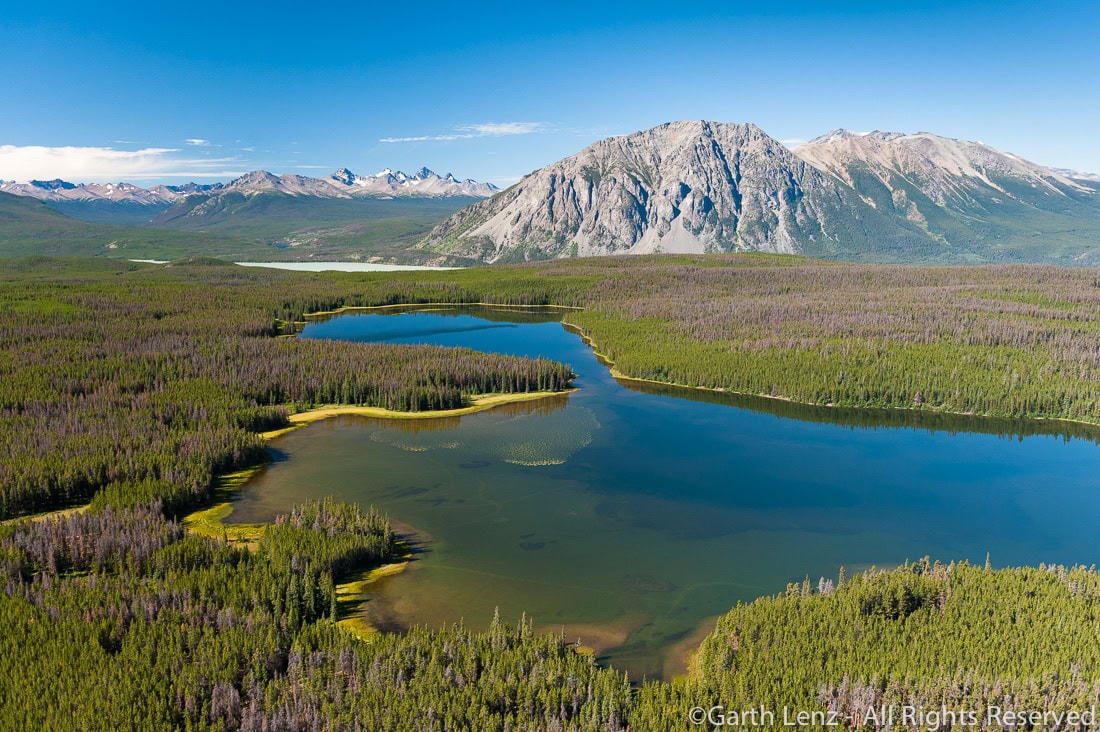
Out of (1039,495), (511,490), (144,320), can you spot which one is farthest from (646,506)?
(144,320)

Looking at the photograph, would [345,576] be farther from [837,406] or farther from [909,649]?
[837,406]

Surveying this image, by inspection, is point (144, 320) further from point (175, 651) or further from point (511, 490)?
point (175, 651)

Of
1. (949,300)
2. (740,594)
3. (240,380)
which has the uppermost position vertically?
(949,300)

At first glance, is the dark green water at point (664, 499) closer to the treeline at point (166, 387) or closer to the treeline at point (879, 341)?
the treeline at point (166, 387)

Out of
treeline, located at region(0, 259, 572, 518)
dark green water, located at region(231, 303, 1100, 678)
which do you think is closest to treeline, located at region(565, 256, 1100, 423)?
dark green water, located at region(231, 303, 1100, 678)

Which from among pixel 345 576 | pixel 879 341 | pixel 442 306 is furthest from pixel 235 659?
pixel 442 306
